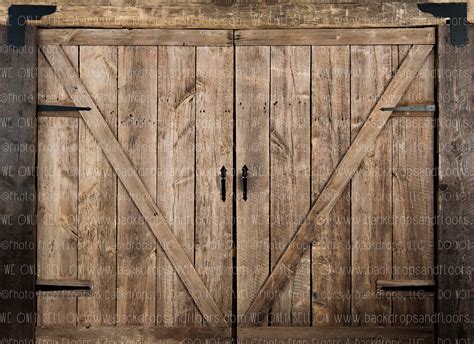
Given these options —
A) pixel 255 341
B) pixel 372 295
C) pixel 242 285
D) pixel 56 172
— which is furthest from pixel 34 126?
pixel 372 295

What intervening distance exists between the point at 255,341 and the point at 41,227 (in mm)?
1650

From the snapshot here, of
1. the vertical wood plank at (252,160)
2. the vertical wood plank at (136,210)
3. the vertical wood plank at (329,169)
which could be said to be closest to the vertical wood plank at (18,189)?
the vertical wood plank at (136,210)

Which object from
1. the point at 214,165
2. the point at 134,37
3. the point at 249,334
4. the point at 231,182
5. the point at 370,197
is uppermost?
the point at 134,37

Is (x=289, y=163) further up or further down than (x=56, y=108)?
further down

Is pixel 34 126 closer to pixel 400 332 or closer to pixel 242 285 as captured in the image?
pixel 242 285

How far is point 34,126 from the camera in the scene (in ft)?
11.7

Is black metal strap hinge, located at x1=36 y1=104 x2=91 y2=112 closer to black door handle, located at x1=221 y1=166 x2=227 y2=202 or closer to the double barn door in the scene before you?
the double barn door

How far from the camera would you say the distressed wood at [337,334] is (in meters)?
3.58

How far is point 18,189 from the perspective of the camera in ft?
11.7

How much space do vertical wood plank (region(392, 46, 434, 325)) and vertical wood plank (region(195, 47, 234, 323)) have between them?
1.14 metres

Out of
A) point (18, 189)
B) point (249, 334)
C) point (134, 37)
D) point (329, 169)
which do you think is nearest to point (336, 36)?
point (329, 169)

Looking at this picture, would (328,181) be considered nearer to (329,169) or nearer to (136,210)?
(329,169)

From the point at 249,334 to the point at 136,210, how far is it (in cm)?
114

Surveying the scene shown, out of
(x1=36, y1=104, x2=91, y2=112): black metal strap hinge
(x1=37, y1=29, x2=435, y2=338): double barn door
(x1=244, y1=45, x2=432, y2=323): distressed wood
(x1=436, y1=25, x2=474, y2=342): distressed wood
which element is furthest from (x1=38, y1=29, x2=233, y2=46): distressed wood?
(x1=436, y1=25, x2=474, y2=342): distressed wood
